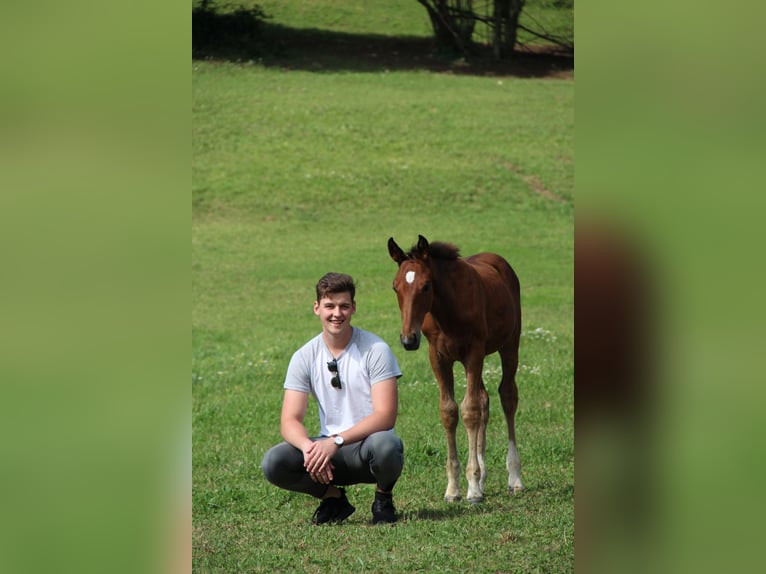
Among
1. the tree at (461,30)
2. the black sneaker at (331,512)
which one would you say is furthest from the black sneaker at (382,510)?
the tree at (461,30)

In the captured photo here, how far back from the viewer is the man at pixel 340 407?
429 centimetres

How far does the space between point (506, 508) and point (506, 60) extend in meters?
17.7

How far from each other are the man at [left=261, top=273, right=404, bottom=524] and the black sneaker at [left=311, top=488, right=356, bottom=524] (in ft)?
0.72

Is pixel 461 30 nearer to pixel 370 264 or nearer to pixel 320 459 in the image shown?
pixel 370 264

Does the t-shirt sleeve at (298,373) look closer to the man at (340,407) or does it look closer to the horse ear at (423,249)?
the man at (340,407)

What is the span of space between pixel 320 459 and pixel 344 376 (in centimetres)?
39

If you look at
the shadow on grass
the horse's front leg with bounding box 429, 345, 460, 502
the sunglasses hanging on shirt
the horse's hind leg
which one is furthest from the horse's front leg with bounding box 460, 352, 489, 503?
the shadow on grass

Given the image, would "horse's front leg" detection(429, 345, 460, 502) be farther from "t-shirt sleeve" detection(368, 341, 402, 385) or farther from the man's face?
the man's face

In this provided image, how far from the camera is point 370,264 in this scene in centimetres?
1370

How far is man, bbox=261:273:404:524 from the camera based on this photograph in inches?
169
